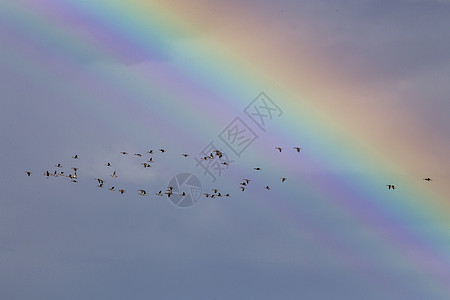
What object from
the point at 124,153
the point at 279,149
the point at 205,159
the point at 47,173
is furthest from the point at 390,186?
the point at 47,173

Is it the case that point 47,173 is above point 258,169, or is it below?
below

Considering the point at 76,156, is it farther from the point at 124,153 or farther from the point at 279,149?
the point at 279,149

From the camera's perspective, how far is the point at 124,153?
19188cm

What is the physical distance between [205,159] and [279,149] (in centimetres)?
1774

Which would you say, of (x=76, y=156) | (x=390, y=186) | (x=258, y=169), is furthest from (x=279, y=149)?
(x=76, y=156)

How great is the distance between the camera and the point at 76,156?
18712 cm

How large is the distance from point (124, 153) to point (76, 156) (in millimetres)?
11073

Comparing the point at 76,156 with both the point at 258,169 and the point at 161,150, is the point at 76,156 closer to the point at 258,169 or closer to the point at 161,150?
the point at 161,150

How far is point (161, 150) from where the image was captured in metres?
191

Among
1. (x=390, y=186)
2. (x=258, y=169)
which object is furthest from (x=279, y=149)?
(x=390, y=186)

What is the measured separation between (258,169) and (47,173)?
4777 centimetres

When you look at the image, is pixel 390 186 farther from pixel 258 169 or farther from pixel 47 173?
pixel 47 173

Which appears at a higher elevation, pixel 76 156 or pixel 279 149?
pixel 279 149

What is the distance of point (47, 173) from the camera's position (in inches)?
7436
